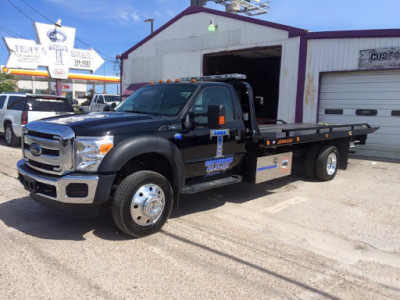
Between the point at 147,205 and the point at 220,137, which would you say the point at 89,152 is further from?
the point at 220,137

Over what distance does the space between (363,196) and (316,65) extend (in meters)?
6.35

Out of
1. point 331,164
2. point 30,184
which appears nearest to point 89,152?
point 30,184

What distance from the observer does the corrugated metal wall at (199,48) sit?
1246 centimetres

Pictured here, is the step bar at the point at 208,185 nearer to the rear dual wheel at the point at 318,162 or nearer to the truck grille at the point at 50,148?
the truck grille at the point at 50,148

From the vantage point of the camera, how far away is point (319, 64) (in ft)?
38.1

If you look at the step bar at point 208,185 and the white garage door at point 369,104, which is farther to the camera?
the white garage door at point 369,104

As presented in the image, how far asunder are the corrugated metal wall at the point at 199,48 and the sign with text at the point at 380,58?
221cm

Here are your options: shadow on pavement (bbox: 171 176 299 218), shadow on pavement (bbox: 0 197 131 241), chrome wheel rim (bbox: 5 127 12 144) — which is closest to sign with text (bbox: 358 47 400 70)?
shadow on pavement (bbox: 171 176 299 218)

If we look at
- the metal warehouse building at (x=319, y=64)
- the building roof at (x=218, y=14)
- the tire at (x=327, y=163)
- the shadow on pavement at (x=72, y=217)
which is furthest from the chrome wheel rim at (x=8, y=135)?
the tire at (x=327, y=163)

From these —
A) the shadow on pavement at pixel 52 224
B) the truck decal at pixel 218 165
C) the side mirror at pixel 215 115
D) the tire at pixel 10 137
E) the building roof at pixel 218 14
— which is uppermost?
the building roof at pixel 218 14

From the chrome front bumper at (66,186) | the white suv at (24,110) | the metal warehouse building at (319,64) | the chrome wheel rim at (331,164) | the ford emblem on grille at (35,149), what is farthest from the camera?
the white suv at (24,110)

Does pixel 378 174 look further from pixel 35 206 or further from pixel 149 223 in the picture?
pixel 35 206

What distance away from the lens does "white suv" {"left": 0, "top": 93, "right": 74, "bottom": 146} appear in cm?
1104

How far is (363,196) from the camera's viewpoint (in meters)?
6.59
